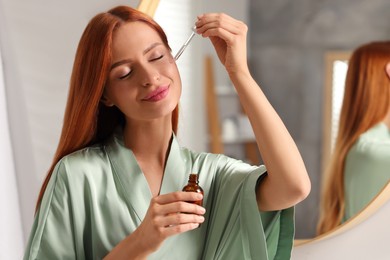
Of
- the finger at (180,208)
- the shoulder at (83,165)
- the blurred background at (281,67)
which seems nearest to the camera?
the finger at (180,208)

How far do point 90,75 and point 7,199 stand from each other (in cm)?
43

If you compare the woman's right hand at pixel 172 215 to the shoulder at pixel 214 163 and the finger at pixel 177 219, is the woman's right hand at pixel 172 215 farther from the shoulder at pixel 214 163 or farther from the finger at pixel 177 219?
the shoulder at pixel 214 163

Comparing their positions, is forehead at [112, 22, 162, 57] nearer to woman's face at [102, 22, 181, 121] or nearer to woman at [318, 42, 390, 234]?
woman's face at [102, 22, 181, 121]

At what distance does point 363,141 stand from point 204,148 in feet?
0.86

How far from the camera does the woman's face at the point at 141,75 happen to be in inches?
30.3

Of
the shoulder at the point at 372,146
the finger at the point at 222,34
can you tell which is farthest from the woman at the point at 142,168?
the shoulder at the point at 372,146

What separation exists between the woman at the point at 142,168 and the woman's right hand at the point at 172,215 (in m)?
0.03

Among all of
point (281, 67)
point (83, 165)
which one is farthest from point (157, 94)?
point (281, 67)

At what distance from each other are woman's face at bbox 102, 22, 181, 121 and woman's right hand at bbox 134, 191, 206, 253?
131 millimetres

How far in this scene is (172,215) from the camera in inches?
27.0

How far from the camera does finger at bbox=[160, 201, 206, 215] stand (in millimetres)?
684

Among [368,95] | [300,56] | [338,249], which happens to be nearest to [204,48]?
[300,56]

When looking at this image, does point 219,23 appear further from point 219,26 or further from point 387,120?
point 387,120

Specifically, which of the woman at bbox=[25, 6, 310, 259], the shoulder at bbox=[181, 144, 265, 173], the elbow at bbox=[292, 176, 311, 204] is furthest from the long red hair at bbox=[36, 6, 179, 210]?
the elbow at bbox=[292, 176, 311, 204]
